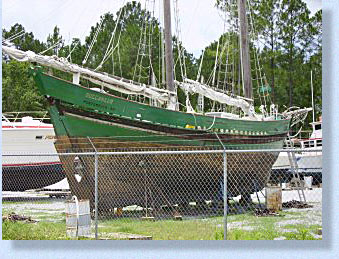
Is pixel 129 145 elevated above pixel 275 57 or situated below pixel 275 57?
below

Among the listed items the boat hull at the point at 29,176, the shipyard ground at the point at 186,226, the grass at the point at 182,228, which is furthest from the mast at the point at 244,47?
the boat hull at the point at 29,176

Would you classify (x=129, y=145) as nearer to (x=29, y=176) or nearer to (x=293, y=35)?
(x=29, y=176)

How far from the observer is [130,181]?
10.6m

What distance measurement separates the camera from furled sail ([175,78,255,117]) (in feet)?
41.7

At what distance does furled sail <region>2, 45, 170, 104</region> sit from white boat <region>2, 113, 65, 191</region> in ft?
12.5

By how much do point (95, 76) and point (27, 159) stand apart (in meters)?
4.53

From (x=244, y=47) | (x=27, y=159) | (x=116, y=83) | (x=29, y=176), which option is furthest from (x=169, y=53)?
(x=29, y=176)

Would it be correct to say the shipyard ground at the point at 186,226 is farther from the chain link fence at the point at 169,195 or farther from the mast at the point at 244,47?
the mast at the point at 244,47

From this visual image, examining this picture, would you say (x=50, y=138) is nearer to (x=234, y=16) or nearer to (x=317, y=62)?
(x=234, y=16)

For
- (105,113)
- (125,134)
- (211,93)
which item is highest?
(211,93)

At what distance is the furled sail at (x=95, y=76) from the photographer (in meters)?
10.5

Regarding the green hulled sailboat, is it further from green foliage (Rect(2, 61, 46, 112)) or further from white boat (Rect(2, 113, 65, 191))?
green foliage (Rect(2, 61, 46, 112))

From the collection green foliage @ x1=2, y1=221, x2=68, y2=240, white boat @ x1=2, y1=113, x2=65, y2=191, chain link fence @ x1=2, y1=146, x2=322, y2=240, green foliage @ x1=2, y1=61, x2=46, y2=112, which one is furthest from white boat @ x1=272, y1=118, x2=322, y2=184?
green foliage @ x1=2, y1=221, x2=68, y2=240

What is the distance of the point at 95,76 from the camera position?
11.3 metres
